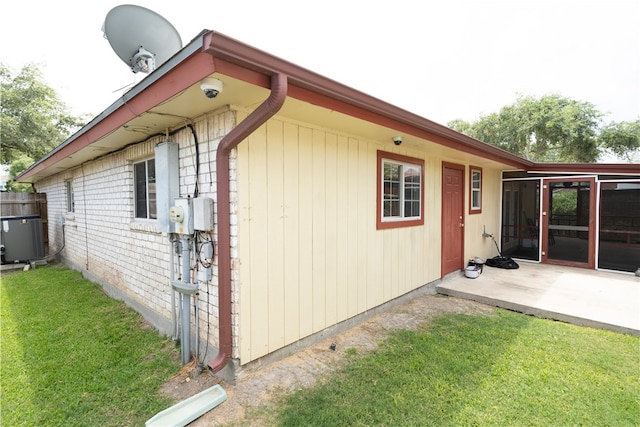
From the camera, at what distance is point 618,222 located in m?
6.59

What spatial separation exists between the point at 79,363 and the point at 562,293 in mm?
6673

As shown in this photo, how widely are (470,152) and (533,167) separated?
3442 millimetres

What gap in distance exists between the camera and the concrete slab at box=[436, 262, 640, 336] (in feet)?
12.7

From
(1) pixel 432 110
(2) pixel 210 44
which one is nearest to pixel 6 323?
(2) pixel 210 44

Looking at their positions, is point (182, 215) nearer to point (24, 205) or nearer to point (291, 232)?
point (291, 232)

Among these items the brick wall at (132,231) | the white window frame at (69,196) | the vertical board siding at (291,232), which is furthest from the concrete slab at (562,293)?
the white window frame at (69,196)

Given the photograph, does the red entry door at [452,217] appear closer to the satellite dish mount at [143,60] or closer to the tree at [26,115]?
the satellite dish mount at [143,60]

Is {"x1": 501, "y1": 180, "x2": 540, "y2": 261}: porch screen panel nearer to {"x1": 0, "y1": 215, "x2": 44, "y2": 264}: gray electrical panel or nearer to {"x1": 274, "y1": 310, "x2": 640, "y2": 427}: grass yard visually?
{"x1": 274, "y1": 310, "x2": 640, "y2": 427}: grass yard

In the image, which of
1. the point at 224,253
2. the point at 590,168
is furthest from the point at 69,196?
the point at 590,168

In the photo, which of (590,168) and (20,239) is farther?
(20,239)

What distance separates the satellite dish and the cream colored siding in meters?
1.93

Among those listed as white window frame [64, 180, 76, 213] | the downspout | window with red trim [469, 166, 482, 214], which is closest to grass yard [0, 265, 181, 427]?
the downspout

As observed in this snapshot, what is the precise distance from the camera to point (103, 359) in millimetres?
3049

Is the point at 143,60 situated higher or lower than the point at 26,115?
lower
